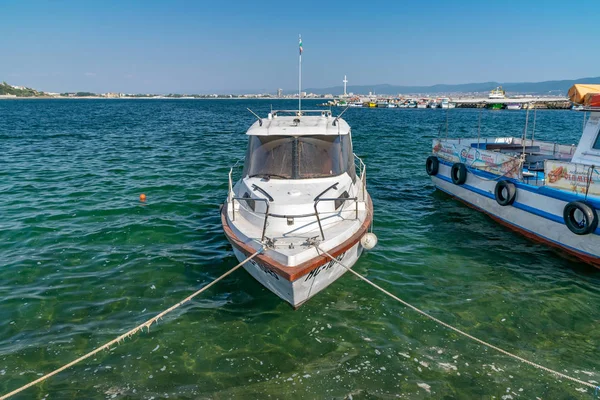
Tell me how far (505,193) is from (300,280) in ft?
29.1

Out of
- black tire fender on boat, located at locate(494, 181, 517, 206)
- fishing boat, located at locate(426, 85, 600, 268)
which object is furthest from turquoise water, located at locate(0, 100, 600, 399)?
→ black tire fender on boat, located at locate(494, 181, 517, 206)

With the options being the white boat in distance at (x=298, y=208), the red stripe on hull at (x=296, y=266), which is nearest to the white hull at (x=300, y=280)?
the white boat in distance at (x=298, y=208)

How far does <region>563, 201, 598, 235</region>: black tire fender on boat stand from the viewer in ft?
32.5

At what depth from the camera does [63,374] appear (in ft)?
21.1

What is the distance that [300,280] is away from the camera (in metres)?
7.17

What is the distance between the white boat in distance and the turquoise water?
1.00m

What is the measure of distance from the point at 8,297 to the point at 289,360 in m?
6.21

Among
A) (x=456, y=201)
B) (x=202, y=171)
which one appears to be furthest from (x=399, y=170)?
(x=202, y=171)

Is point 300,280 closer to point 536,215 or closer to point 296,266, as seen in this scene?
point 296,266

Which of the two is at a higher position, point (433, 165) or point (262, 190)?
point (262, 190)

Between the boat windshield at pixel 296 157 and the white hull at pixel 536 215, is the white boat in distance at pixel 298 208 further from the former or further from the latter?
the white hull at pixel 536 215

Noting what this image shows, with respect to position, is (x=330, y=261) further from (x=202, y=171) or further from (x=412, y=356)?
(x=202, y=171)

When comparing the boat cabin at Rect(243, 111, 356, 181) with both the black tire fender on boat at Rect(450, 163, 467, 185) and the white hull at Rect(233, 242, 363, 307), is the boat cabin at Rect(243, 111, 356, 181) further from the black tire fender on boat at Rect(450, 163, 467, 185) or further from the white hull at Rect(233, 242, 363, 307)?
the black tire fender on boat at Rect(450, 163, 467, 185)

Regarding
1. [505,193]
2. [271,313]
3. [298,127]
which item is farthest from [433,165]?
[271,313]
